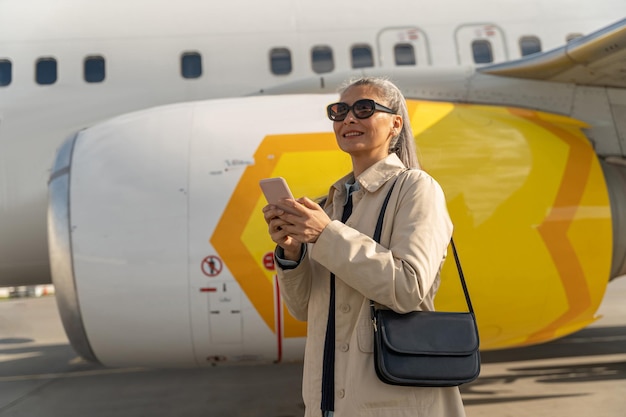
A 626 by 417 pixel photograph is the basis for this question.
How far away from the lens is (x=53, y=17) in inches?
185

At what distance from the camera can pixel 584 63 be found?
3.63m

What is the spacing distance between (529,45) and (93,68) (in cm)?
370

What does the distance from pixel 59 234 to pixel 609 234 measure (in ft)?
10.2

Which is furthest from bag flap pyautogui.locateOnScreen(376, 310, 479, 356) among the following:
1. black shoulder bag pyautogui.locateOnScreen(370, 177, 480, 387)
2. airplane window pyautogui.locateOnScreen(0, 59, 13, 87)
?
airplane window pyautogui.locateOnScreen(0, 59, 13, 87)

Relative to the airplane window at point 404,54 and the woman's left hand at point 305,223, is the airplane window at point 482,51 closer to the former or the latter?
the airplane window at point 404,54

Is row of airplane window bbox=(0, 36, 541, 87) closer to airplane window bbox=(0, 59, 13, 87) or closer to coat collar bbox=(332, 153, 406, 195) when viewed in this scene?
airplane window bbox=(0, 59, 13, 87)

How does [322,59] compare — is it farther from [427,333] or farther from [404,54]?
[427,333]

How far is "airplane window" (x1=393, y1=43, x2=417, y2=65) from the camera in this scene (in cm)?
469

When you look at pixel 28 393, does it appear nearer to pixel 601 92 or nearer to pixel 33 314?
pixel 601 92

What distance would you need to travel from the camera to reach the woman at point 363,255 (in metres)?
1.23

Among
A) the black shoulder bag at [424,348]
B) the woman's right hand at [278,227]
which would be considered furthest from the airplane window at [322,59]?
the black shoulder bag at [424,348]

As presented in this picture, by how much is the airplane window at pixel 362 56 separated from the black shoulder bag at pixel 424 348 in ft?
12.2

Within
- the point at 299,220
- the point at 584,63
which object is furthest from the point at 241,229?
the point at 584,63

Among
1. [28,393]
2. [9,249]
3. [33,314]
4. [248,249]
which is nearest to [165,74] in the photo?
[9,249]
